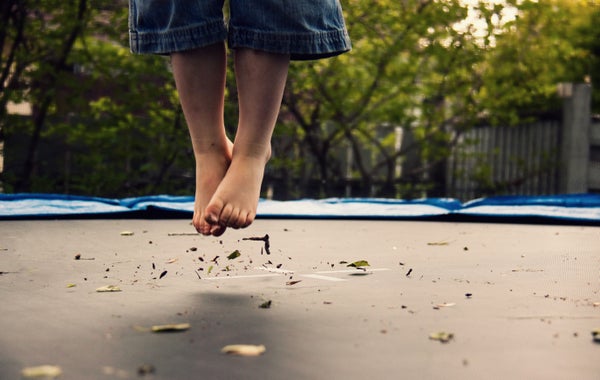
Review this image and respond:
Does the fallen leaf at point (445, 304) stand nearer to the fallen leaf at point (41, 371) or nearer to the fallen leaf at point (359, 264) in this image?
the fallen leaf at point (359, 264)

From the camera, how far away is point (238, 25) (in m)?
1.69

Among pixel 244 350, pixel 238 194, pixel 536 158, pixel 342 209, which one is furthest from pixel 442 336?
pixel 536 158

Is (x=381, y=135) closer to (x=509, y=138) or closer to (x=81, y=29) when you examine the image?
(x=509, y=138)

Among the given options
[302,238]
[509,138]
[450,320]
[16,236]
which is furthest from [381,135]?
[450,320]

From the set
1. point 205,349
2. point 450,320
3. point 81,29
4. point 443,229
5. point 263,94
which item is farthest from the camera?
point 81,29

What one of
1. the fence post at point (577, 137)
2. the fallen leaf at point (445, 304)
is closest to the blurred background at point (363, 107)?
Answer: the fence post at point (577, 137)

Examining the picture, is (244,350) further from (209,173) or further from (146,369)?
(209,173)

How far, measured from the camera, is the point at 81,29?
450cm

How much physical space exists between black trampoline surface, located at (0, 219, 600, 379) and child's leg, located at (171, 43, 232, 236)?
159 millimetres

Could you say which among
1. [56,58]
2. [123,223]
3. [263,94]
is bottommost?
[123,223]

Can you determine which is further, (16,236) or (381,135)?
(381,135)

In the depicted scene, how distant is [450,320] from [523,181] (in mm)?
4468

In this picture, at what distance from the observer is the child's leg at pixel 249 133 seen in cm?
168

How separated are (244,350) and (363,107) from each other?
4111 mm
